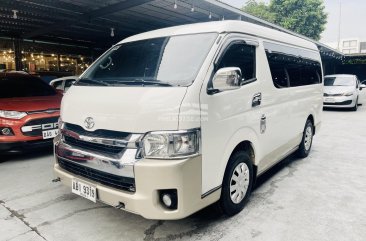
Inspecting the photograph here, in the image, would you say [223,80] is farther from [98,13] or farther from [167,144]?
[98,13]

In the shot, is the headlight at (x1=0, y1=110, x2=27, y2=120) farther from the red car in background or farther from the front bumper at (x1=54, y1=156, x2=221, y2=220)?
the front bumper at (x1=54, y1=156, x2=221, y2=220)

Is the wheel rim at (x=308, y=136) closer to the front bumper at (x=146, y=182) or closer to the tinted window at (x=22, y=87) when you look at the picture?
the front bumper at (x=146, y=182)

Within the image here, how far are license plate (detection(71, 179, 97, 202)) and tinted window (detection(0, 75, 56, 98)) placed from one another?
11.7 ft

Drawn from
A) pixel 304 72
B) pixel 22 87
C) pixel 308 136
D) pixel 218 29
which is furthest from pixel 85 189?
pixel 308 136

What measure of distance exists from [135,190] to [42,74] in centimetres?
1726

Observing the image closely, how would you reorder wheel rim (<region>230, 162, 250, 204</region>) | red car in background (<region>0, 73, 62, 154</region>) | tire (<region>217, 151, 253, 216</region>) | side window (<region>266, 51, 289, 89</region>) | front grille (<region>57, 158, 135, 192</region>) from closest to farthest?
front grille (<region>57, 158, 135, 192</region>) → tire (<region>217, 151, 253, 216</region>) → wheel rim (<region>230, 162, 250, 204</region>) → side window (<region>266, 51, 289, 89</region>) → red car in background (<region>0, 73, 62, 154</region>)

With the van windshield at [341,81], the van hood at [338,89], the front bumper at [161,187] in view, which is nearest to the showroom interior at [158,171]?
the front bumper at [161,187]

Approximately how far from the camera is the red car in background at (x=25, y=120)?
16.1ft

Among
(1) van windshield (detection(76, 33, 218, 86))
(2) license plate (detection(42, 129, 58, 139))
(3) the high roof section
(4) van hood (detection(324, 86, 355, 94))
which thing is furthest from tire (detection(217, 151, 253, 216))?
(4) van hood (detection(324, 86, 355, 94))

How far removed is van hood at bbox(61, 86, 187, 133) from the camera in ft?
8.25

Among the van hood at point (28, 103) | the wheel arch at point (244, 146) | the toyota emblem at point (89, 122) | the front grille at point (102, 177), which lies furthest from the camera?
the van hood at point (28, 103)

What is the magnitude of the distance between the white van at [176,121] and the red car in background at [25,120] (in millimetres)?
1827

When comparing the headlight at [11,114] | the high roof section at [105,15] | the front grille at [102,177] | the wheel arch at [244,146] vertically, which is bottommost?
the front grille at [102,177]

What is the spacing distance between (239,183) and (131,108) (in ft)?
4.90
